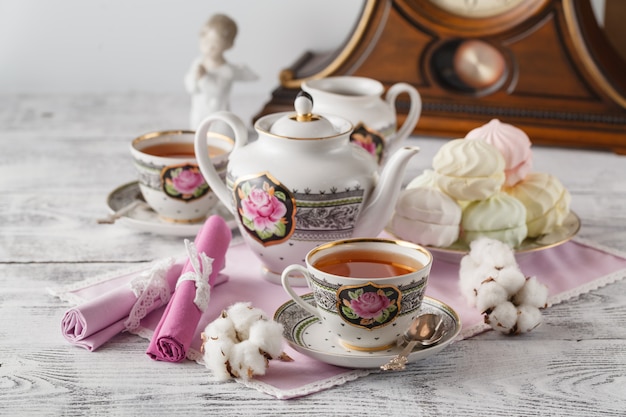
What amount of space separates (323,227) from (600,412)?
14.6 inches

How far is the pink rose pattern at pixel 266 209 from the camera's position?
1.05 meters

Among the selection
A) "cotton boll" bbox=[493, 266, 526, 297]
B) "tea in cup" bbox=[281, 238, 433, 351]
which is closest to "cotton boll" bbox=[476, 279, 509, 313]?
"cotton boll" bbox=[493, 266, 526, 297]

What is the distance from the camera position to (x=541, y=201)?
1178 mm

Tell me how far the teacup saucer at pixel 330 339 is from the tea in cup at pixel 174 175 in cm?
33

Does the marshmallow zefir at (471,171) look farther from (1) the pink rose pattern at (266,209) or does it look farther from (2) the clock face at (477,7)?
(2) the clock face at (477,7)

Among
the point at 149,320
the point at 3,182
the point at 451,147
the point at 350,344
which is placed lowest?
the point at 3,182

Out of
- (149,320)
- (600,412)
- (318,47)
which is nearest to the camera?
(600,412)

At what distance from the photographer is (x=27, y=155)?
1660 millimetres

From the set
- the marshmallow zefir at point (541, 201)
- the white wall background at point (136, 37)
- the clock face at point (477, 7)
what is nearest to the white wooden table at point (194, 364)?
the marshmallow zefir at point (541, 201)

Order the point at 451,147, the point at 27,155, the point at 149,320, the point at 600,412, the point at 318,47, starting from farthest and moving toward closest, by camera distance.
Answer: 1. the point at 318,47
2. the point at 27,155
3. the point at 451,147
4. the point at 149,320
5. the point at 600,412

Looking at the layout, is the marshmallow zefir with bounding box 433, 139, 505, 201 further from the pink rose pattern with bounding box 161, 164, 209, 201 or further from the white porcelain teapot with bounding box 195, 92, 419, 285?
the pink rose pattern with bounding box 161, 164, 209, 201

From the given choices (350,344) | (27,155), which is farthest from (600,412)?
(27,155)

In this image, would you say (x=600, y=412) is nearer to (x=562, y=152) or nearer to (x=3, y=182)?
(x=562, y=152)

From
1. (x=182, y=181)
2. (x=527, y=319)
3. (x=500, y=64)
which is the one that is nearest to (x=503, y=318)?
(x=527, y=319)
